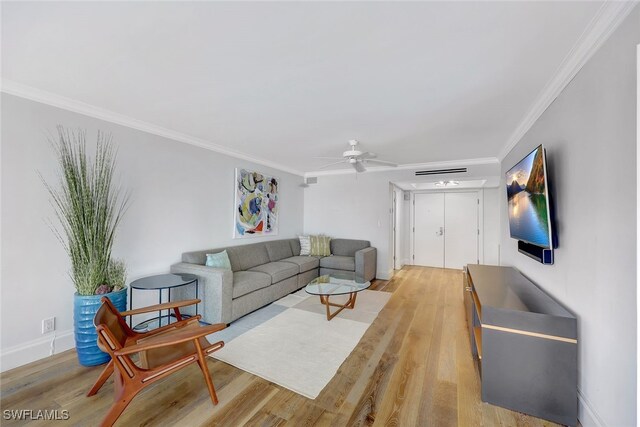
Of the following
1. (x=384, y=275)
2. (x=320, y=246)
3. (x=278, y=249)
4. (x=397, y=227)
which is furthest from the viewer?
(x=397, y=227)

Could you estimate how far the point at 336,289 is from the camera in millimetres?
3367

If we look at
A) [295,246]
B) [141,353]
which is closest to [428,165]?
[295,246]

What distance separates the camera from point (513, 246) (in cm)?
318

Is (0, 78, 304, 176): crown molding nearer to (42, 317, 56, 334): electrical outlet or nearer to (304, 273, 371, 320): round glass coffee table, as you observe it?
(42, 317, 56, 334): electrical outlet

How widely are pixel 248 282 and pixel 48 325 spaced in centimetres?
183

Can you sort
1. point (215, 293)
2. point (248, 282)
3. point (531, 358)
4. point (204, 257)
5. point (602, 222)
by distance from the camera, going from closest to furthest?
1. point (602, 222)
2. point (531, 358)
3. point (215, 293)
4. point (248, 282)
5. point (204, 257)

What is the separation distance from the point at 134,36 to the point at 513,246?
13.8ft

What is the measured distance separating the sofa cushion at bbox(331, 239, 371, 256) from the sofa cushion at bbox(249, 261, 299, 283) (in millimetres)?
1322

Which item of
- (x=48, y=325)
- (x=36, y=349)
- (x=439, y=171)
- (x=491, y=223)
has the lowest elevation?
(x=36, y=349)

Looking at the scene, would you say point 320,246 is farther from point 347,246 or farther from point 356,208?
point 356,208

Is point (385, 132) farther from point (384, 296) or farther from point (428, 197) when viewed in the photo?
point (428, 197)

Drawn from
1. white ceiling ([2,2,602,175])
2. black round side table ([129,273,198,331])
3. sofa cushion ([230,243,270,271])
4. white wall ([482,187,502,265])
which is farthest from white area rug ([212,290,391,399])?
white wall ([482,187,502,265])

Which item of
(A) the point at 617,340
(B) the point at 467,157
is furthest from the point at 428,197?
(A) the point at 617,340

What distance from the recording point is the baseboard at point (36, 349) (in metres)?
2.06
